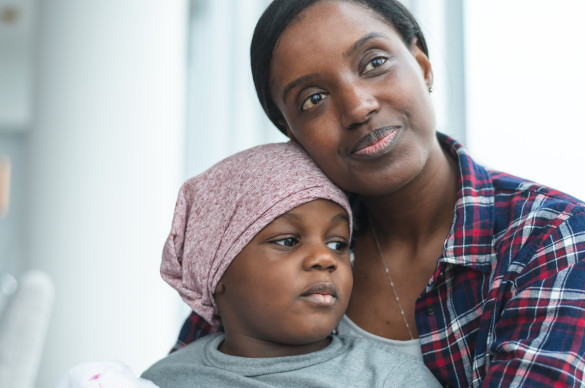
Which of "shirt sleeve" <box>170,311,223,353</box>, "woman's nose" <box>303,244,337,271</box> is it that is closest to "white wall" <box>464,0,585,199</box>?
"woman's nose" <box>303,244,337,271</box>

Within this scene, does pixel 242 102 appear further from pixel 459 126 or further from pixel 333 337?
pixel 333 337

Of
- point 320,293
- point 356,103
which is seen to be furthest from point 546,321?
point 356,103

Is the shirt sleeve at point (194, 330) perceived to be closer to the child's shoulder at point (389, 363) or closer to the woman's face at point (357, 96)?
the child's shoulder at point (389, 363)

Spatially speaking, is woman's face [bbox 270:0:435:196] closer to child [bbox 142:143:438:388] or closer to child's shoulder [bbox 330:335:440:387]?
child [bbox 142:143:438:388]

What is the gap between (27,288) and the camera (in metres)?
1.94

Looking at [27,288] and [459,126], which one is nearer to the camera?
[27,288]

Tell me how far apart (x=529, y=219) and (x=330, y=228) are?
1.35 feet

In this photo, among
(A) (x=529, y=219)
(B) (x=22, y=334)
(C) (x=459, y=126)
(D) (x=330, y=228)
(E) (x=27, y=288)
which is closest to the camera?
(A) (x=529, y=219)

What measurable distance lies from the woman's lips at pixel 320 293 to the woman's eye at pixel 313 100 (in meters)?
0.40

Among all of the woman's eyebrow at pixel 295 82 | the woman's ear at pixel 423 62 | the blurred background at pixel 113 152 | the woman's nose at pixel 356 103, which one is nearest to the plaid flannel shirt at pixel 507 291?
the woman's ear at pixel 423 62

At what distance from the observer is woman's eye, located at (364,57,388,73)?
4.46ft

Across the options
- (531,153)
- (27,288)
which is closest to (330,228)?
(531,153)

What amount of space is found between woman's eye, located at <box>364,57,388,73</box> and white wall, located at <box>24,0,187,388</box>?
7.54 ft

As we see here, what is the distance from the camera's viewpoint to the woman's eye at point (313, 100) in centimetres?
140
